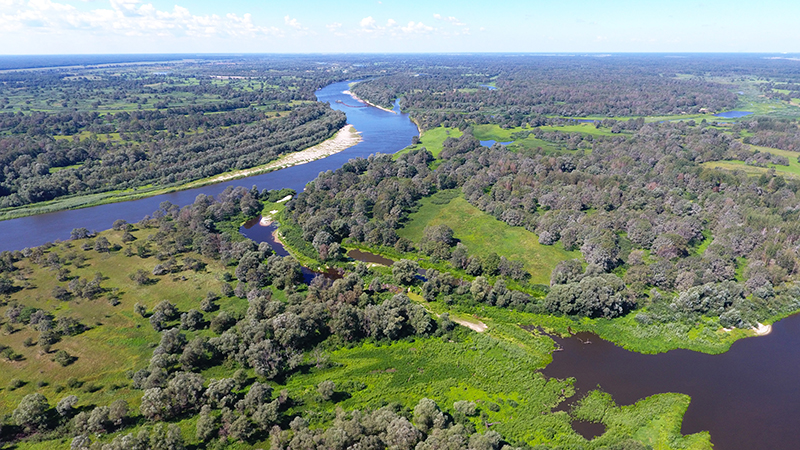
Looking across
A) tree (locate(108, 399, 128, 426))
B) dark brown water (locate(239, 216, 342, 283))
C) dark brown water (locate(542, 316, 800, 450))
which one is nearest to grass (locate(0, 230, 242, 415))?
tree (locate(108, 399, 128, 426))

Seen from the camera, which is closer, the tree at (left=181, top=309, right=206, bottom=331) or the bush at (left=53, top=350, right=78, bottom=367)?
the bush at (left=53, top=350, right=78, bottom=367)

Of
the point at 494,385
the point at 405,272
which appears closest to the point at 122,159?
the point at 405,272

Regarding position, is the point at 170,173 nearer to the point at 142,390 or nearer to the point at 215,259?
the point at 215,259

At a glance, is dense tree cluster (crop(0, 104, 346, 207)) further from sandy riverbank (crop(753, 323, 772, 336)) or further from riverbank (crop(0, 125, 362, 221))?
sandy riverbank (crop(753, 323, 772, 336))

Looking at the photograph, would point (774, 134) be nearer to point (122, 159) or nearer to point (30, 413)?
point (30, 413)

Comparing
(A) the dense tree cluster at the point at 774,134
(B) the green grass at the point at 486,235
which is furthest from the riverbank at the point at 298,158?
(A) the dense tree cluster at the point at 774,134

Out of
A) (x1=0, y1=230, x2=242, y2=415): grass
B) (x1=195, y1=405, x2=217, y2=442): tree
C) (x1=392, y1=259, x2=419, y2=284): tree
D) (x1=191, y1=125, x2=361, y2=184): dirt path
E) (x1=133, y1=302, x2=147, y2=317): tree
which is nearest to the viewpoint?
(x1=195, y1=405, x2=217, y2=442): tree

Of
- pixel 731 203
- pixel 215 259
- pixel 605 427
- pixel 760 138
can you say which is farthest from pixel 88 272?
pixel 760 138
